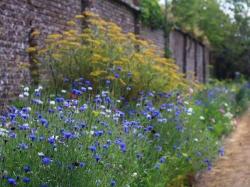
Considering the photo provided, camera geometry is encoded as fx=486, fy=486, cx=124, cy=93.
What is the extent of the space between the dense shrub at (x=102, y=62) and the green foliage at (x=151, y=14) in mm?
6080

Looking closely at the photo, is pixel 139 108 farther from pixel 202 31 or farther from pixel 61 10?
pixel 202 31

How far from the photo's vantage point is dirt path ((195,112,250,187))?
671cm

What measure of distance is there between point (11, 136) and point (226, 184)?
377 cm

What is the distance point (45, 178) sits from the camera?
3.55 meters

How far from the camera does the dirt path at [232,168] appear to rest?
22.0 feet

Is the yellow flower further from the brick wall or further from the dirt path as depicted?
the dirt path

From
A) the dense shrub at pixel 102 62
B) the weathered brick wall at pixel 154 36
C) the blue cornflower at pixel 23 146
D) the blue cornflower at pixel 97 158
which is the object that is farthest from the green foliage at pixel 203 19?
the blue cornflower at pixel 23 146

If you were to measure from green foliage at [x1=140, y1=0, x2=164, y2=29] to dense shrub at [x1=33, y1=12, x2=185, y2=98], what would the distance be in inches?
239

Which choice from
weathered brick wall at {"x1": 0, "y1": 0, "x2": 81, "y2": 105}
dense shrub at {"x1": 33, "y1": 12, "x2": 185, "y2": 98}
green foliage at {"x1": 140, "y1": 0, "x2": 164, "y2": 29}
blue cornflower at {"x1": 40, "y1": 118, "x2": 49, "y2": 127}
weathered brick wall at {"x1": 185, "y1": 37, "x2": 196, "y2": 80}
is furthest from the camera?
weathered brick wall at {"x1": 185, "y1": 37, "x2": 196, "y2": 80}

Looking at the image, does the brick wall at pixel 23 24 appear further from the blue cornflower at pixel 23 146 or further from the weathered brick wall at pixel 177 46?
the weathered brick wall at pixel 177 46

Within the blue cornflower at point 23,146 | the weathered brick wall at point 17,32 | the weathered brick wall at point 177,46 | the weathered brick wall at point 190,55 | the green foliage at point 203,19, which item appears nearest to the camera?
the blue cornflower at point 23,146

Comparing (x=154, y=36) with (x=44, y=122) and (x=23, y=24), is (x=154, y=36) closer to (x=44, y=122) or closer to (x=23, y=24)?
(x=23, y=24)

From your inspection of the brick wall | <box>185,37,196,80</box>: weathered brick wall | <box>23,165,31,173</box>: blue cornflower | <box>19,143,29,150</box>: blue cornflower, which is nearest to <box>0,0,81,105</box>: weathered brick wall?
the brick wall

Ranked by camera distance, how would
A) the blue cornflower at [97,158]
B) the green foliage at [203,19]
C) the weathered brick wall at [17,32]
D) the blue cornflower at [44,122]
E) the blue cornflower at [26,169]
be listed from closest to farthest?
1. the blue cornflower at [26,169]
2. the blue cornflower at [97,158]
3. the blue cornflower at [44,122]
4. the weathered brick wall at [17,32]
5. the green foliage at [203,19]
